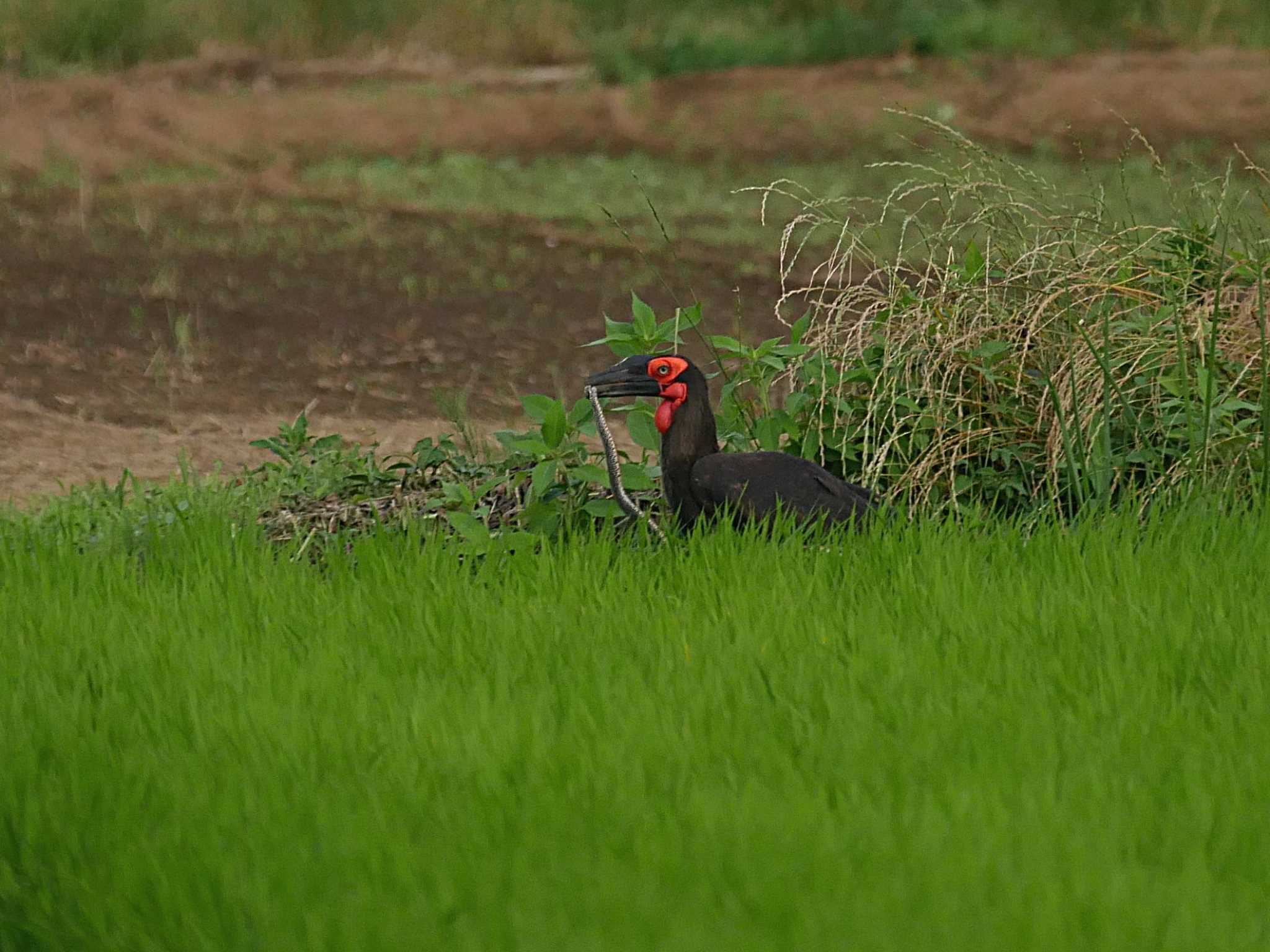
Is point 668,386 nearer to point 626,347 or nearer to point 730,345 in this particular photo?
point 626,347

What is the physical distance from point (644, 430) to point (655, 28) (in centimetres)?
1313

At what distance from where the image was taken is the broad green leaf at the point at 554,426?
14.0 ft

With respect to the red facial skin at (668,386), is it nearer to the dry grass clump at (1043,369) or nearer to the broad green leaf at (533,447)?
the broad green leaf at (533,447)

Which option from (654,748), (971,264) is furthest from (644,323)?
(654,748)

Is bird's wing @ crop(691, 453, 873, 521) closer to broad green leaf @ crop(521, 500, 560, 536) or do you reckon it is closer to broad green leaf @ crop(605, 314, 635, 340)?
broad green leaf @ crop(521, 500, 560, 536)

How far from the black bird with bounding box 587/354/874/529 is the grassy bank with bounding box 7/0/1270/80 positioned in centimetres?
1177

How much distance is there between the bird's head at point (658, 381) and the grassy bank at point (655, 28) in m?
11.7

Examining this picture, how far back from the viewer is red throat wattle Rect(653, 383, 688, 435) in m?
4.12

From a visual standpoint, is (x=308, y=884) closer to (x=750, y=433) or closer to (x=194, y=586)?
(x=194, y=586)

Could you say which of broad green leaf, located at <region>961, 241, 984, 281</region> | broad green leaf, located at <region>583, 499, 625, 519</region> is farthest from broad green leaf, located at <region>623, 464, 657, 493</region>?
broad green leaf, located at <region>961, 241, 984, 281</region>

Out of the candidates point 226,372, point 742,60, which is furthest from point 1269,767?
point 742,60

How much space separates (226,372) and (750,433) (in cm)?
348

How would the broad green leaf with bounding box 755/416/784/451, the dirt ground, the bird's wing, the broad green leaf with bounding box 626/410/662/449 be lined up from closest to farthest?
the bird's wing, the broad green leaf with bounding box 626/410/662/449, the broad green leaf with bounding box 755/416/784/451, the dirt ground

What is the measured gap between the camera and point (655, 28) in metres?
16.9
